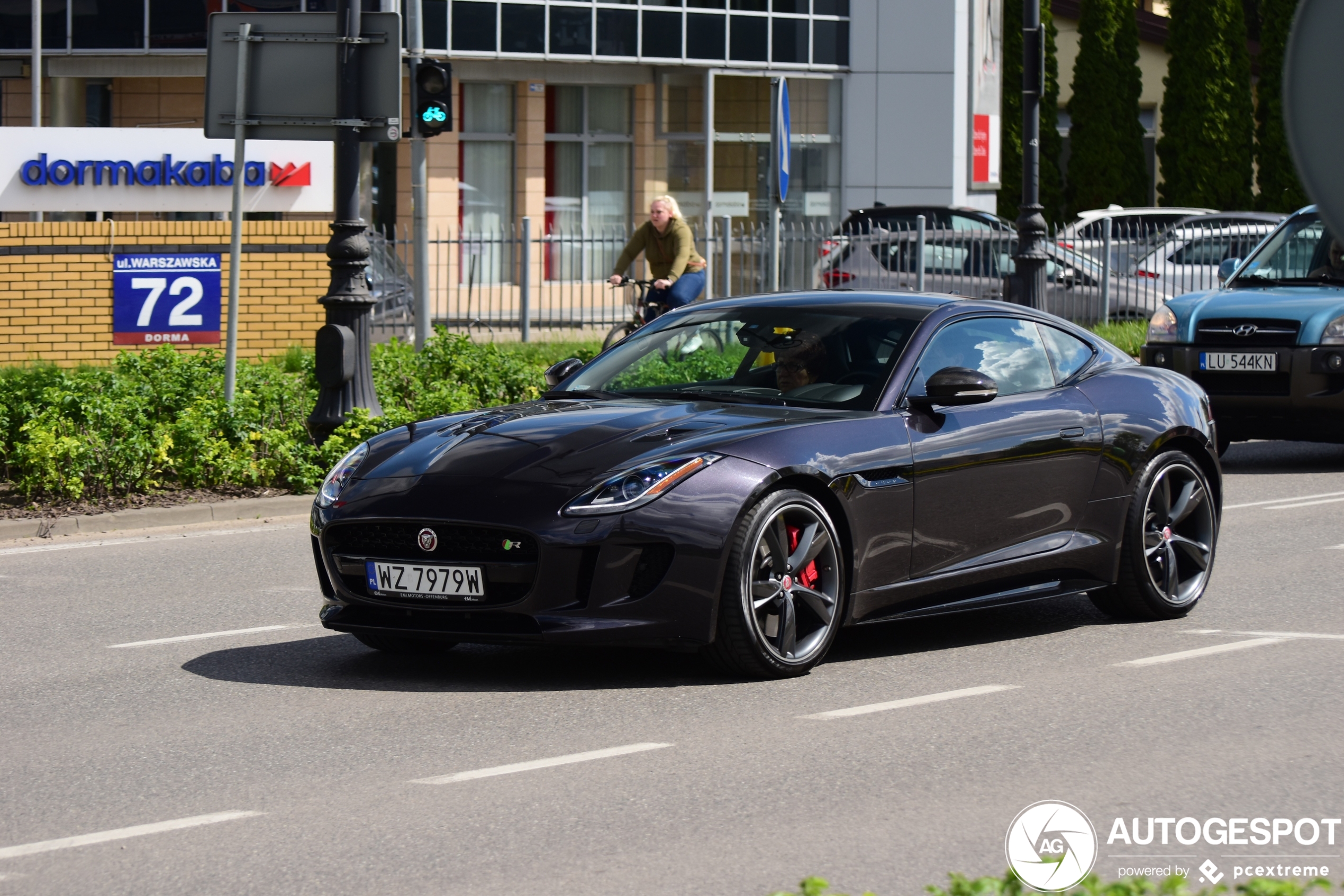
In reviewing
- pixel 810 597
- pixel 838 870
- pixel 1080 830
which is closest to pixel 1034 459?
pixel 810 597

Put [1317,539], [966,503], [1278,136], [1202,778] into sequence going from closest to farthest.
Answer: [1202,778] → [966,503] → [1317,539] → [1278,136]

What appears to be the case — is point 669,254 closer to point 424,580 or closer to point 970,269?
point 970,269

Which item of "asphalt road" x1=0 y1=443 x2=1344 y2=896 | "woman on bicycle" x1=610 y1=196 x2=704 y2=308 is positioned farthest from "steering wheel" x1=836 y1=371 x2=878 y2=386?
"woman on bicycle" x1=610 y1=196 x2=704 y2=308

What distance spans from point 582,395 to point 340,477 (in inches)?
46.2

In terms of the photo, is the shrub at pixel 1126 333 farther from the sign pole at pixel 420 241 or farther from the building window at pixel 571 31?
the building window at pixel 571 31

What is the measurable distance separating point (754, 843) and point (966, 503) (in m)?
2.92

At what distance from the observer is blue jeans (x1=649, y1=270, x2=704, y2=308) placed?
59.8 ft

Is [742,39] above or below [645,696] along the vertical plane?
above

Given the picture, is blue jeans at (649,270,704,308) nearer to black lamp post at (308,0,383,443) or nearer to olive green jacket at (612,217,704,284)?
olive green jacket at (612,217,704,284)

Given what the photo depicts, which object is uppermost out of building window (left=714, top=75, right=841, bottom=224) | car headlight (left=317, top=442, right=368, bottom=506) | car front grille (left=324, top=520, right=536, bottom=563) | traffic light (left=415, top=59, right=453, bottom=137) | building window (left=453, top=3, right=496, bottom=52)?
building window (left=453, top=3, right=496, bottom=52)

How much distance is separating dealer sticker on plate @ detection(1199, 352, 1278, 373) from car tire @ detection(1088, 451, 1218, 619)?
574 cm

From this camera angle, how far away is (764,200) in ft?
114

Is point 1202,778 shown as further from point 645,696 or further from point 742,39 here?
point 742,39

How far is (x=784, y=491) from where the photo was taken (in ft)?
23.3
